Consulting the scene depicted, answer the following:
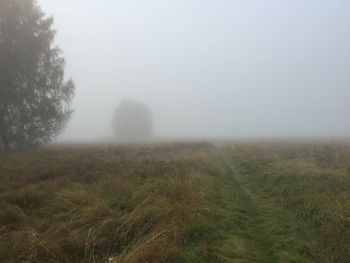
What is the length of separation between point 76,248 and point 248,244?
14.5 feet

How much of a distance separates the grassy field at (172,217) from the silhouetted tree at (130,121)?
218 feet

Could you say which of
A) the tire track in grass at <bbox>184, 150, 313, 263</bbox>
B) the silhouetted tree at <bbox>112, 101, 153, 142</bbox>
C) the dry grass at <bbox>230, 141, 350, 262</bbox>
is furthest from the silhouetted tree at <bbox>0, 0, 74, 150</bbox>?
the silhouetted tree at <bbox>112, 101, 153, 142</bbox>

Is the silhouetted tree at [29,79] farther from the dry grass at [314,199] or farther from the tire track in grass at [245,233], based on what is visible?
the tire track in grass at [245,233]

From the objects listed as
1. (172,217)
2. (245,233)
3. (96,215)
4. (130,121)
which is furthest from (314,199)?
(130,121)

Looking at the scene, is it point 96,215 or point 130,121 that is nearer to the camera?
point 96,215

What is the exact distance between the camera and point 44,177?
740 inches

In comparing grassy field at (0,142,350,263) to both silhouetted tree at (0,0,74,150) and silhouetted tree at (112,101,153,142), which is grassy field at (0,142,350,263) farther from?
silhouetted tree at (112,101,153,142)

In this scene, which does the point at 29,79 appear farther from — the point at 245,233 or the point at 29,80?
the point at 245,233

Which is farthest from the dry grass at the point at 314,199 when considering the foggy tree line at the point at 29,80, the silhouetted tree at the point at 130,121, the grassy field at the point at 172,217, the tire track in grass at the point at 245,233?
the silhouetted tree at the point at 130,121

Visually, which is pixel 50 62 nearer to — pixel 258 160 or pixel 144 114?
pixel 258 160

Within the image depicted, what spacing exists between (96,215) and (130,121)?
74.3m

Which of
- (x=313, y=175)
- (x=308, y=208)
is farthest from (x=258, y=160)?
(x=308, y=208)

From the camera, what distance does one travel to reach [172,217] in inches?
465

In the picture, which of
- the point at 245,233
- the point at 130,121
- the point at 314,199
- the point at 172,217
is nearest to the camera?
→ the point at 245,233
